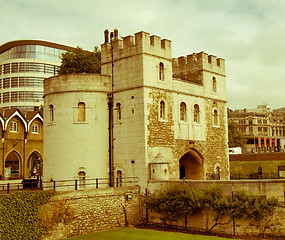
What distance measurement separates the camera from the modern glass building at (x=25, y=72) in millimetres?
70062

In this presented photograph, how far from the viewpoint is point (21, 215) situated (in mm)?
19953

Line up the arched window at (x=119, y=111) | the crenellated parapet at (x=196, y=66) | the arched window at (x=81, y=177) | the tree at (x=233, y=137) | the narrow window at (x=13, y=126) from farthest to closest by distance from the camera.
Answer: the tree at (x=233, y=137)
the narrow window at (x=13, y=126)
the crenellated parapet at (x=196, y=66)
the arched window at (x=119, y=111)
the arched window at (x=81, y=177)

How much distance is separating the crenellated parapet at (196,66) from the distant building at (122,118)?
336 centimetres

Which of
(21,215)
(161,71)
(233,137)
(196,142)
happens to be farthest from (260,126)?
(21,215)

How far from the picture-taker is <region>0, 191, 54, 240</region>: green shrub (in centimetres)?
1927

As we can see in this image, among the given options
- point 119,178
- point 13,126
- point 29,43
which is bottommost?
point 119,178

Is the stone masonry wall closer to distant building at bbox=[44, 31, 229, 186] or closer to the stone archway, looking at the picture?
distant building at bbox=[44, 31, 229, 186]

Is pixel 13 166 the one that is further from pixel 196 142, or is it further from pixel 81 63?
pixel 196 142

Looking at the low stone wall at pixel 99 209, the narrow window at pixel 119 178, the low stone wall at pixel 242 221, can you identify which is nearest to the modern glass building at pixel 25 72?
the narrow window at pixel 119 178

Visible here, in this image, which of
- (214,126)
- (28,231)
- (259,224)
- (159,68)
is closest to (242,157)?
(214,126)

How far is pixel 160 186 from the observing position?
25078 millimetres

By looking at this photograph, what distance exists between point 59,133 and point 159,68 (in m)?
8.85

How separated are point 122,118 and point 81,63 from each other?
16617 mm

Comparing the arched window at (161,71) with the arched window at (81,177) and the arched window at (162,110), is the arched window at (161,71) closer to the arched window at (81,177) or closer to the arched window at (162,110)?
the arched window at (162,110)
